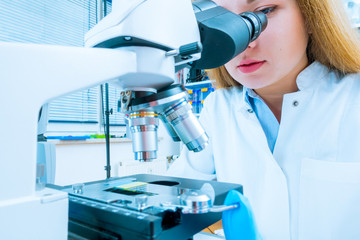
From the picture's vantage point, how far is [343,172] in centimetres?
66

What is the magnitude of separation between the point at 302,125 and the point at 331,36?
0.86 feet

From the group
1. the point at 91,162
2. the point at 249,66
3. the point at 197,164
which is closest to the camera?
the point at 249,66

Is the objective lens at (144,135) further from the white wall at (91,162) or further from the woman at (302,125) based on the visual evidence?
the white wall at (91,162)

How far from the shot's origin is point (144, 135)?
0.39m

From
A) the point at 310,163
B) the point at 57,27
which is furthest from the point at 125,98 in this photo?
the point at 57,27

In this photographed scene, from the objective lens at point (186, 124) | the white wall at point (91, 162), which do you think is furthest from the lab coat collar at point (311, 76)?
the white wall at point (91, 162)

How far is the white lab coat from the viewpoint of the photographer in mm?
667

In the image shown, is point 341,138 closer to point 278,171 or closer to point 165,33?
point 278,171

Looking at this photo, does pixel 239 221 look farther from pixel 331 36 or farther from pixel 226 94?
pixel 226 94

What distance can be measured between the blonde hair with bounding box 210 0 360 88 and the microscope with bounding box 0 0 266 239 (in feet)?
1.03

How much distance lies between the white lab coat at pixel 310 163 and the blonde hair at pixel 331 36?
0.04m

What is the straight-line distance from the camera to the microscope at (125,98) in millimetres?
292

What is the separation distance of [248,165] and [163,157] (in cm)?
173

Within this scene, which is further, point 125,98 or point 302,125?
point 302,125
